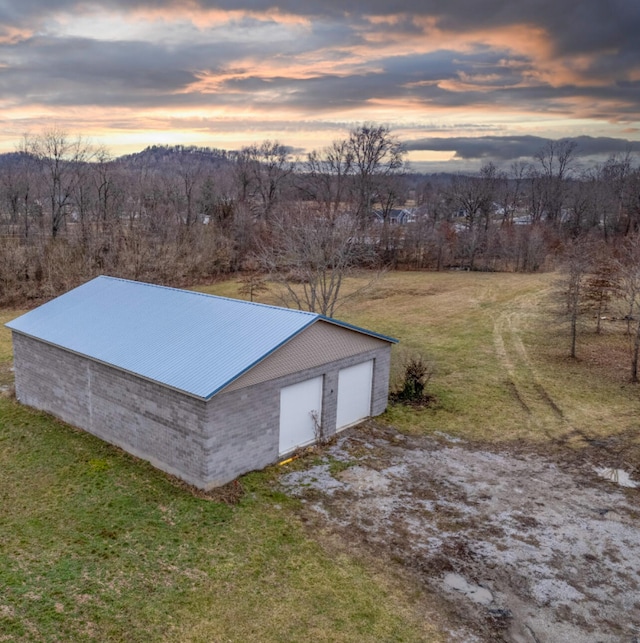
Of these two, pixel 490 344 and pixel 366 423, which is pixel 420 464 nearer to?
pixel 366 423

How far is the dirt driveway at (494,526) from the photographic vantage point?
7.78 metres

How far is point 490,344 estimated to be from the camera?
80.5 feet

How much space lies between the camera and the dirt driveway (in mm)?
7781

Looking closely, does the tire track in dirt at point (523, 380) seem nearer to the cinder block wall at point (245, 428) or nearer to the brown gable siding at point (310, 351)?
the brown gable siding at point (310, 351)

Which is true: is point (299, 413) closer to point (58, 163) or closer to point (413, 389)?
point (413, 389)

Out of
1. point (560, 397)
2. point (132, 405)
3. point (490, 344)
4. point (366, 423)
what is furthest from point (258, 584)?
point (490, 344)

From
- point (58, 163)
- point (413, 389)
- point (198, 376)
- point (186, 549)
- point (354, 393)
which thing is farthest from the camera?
point (58, 163)

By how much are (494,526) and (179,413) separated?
6.58m

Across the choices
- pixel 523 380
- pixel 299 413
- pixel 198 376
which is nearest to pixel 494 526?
pixel 299 413

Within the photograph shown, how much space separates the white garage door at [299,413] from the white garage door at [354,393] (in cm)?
91

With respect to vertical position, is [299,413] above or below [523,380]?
above

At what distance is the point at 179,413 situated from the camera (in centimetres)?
1109

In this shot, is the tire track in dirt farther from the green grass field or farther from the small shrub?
the small shrub

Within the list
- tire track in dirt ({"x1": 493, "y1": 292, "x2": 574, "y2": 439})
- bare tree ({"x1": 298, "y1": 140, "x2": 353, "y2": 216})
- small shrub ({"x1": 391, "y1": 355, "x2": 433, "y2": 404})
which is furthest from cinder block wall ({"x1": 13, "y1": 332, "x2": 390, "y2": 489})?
bare tree ({"x1": 298, "y1": 140, "x2": 353, "y2": 216})
